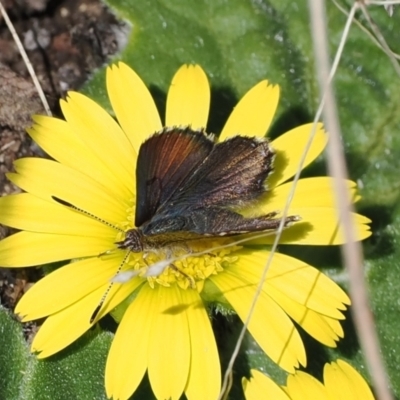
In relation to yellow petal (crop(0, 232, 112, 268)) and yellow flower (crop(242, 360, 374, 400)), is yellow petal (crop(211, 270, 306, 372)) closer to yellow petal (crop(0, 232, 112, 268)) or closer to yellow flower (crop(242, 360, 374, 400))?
yellow flower (crop(242, 360, 374, 400))

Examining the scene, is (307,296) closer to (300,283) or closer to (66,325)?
(300,283)

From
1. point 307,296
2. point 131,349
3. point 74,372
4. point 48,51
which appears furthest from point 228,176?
point 48,51

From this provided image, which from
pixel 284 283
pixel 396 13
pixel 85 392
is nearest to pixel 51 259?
pixel 85 392

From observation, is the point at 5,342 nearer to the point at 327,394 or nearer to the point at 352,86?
the point at 327,394

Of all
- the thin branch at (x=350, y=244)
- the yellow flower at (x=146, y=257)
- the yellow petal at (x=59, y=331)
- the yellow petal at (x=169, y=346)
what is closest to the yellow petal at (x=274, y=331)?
the yellow flower at (x=146, y=257)

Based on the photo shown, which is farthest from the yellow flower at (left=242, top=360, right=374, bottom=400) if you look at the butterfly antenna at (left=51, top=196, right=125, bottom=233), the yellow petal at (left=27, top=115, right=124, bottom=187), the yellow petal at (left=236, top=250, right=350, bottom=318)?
the yellow petal at (left=27, top=115, right=124, bottom=187)
